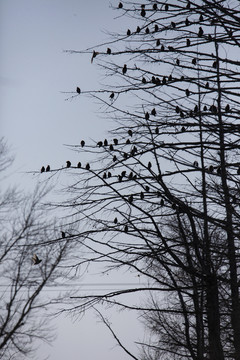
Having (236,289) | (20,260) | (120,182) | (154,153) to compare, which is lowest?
(236,289)

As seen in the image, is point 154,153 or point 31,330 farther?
point 31,330

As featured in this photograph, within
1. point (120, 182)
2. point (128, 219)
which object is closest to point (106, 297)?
point (128, 219)

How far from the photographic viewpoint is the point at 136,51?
3.95 m

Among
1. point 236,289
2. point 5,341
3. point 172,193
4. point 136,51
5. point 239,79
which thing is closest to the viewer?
point 239,79

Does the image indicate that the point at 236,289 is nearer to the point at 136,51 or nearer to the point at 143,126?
the point at 143,126

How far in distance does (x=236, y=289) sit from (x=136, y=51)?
2.93 m

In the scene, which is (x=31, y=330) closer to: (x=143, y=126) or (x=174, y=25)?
(x=143, y=126)

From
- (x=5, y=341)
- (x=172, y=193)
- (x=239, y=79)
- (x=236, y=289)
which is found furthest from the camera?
(x=5, y=341)

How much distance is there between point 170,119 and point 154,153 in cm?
37

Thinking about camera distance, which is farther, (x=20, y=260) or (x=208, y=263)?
(x=20, y=260)

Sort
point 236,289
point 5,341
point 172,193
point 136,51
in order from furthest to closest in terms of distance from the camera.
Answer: point 5,341 < point 236,289 < point 172,193 < point 136,51

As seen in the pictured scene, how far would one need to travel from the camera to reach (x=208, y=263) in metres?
4.64

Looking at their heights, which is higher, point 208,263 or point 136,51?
point 136,51

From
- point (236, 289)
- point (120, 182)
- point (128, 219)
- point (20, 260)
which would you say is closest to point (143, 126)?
point (120, 182)
